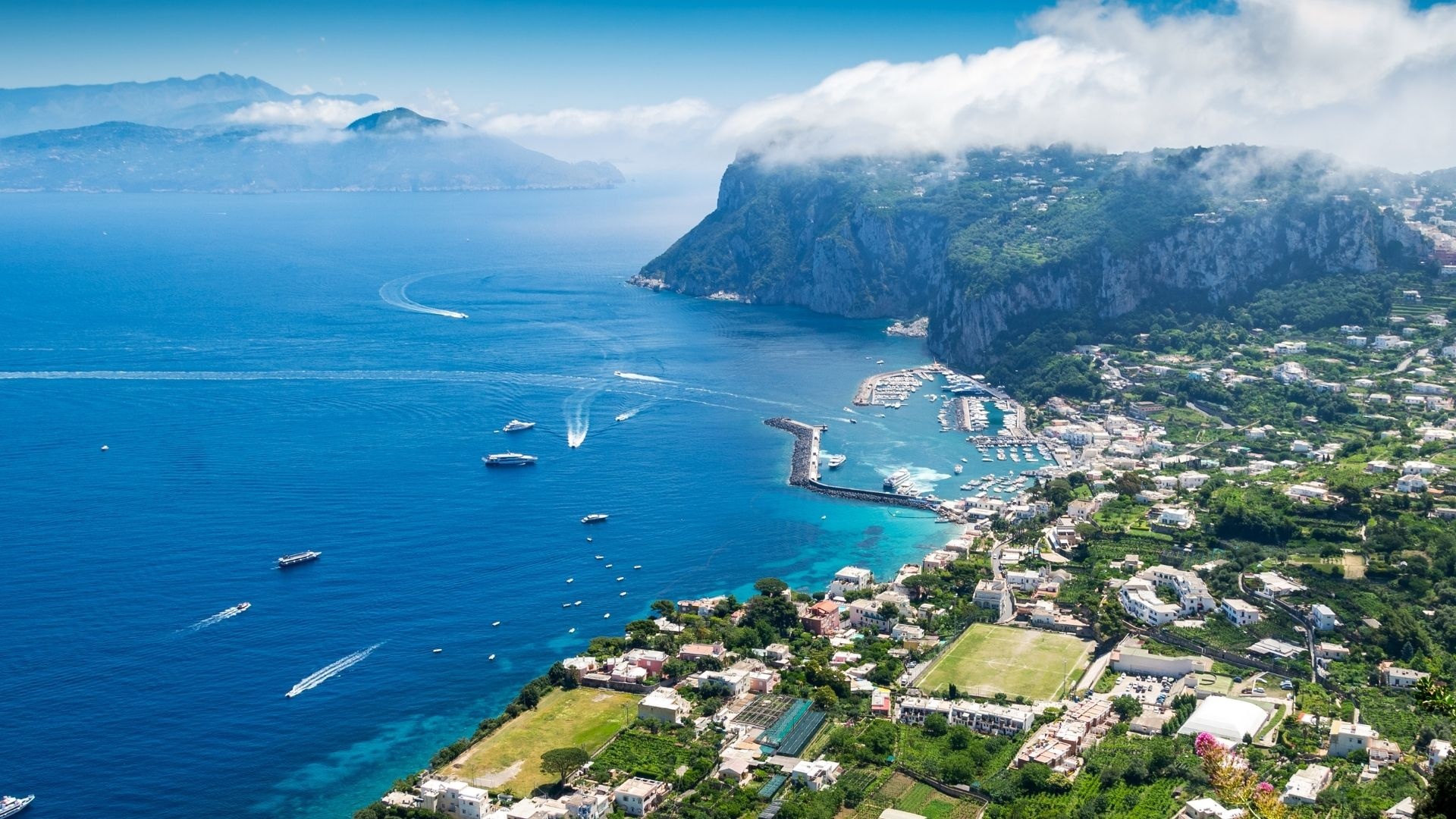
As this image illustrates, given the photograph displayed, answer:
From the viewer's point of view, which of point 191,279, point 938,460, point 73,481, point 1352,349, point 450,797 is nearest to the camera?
point 450,797

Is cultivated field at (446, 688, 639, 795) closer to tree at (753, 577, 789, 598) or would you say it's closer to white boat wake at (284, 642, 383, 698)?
white boat wake at (284, 642, 383, 698)

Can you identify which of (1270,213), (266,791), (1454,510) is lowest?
(266,791)

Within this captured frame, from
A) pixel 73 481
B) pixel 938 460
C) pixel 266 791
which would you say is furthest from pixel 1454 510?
pixel 73 481

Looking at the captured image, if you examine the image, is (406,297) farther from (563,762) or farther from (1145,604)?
(563,762)

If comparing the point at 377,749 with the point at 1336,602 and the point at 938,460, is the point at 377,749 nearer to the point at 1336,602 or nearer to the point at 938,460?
the point at 1336,602

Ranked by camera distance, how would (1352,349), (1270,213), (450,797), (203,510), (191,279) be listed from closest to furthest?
(450,797) → (203,510) → (1352,349) → (1270,213) → (191,279)

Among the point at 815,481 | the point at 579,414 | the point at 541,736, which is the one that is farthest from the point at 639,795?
the point at 579,414

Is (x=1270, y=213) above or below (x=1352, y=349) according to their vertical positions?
above

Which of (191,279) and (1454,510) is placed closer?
(1454,510)
